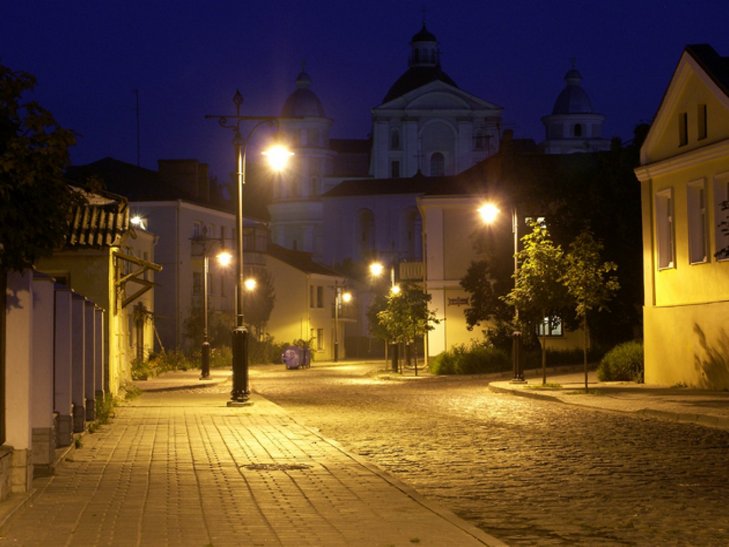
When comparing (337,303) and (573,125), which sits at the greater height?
(573,125)

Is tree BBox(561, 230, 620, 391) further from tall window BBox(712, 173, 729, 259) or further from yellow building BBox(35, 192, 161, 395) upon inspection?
yellow building BBox(35, 192, 161, 395)

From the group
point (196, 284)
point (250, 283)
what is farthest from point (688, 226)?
point (250, 283)

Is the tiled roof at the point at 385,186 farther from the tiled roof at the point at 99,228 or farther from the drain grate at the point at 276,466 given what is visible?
the drain grate at the point at 276,466

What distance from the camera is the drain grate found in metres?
15.0

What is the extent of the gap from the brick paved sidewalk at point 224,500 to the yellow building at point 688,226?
15300 mm

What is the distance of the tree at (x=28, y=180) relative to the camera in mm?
11031

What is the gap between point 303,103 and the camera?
497ft

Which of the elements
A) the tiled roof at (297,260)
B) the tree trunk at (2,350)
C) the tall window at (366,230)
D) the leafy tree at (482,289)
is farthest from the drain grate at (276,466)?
the tall window at (366,230)

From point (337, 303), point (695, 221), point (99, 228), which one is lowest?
point (99, 228)

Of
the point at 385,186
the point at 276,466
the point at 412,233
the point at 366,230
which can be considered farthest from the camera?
the point at 366,230

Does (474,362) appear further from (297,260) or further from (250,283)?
(297,260)

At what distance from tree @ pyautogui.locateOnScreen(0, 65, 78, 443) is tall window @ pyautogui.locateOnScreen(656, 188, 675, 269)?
2550 cm

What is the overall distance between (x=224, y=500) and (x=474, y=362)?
3612cm

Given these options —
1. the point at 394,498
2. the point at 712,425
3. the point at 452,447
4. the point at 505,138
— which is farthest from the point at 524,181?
the point at 394,498
